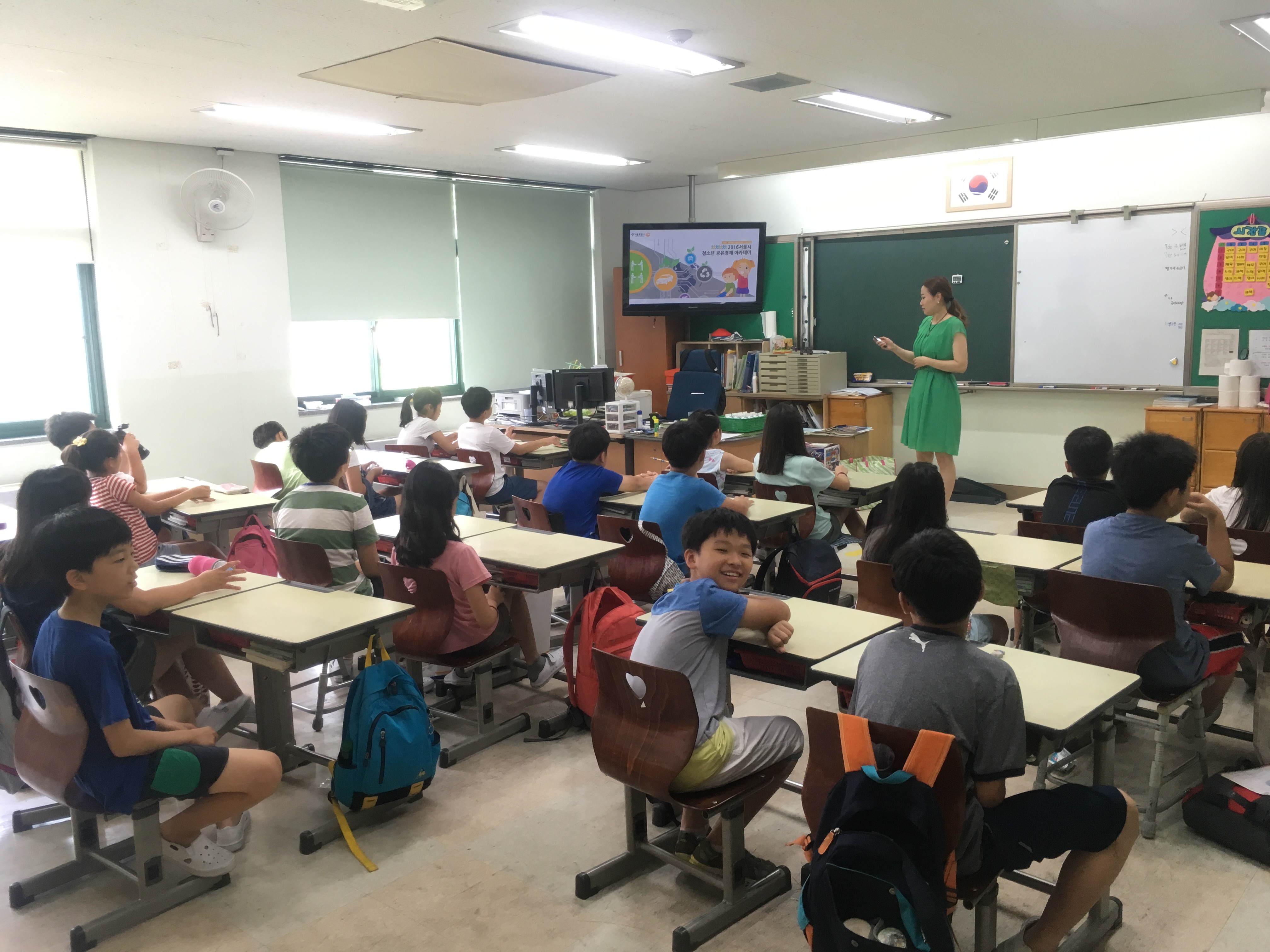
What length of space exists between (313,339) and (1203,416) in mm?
6488

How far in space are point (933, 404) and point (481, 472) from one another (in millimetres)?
2887

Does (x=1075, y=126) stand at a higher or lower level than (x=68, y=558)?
higher

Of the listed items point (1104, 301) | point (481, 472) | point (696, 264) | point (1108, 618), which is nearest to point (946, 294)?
point (1104, 301)

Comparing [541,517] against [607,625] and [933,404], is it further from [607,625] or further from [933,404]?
[933,404]

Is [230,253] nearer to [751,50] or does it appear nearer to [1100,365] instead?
[751,50]

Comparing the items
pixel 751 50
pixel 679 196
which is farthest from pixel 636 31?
pixel 679 196

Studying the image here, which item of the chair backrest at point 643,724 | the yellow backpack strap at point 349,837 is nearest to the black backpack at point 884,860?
the chair backrest at point 643,724

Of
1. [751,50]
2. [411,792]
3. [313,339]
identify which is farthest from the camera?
[313,339]

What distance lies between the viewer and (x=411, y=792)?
2994 mm

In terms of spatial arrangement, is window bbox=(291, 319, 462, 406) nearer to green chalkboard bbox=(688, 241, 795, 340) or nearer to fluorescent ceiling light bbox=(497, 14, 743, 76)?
green chalkboard bbox=(688, 241, 795, 340)

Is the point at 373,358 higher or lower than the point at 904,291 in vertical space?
lower

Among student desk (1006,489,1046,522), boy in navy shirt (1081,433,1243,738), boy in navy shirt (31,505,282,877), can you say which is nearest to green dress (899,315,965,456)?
student desk (1006,489,1046,522)

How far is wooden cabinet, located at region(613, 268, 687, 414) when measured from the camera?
9484 millimetres

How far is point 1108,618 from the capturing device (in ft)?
9.16
